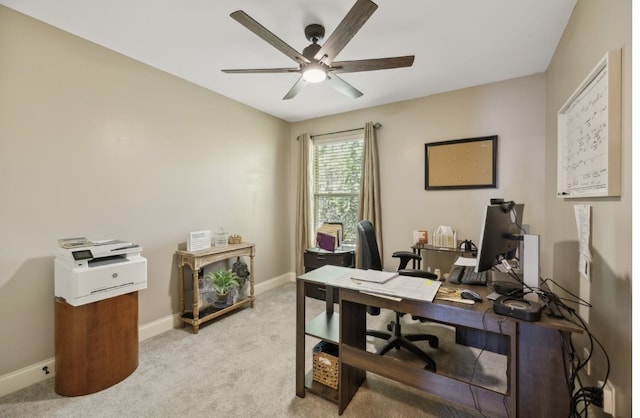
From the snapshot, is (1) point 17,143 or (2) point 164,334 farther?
(2) point 164,334

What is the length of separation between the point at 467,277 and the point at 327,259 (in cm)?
213

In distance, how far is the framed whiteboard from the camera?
122 cm

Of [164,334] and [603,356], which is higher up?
[603,356]

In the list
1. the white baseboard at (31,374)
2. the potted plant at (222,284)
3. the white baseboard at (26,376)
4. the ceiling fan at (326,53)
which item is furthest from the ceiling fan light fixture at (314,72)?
the white baseboard at (26,376)

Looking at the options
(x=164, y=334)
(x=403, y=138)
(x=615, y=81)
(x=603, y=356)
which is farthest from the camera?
(x=403, y=138)

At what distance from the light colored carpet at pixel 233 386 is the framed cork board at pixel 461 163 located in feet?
5.36

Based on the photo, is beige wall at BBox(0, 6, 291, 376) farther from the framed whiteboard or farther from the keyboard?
the framed whiteboard

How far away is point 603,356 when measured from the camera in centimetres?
136

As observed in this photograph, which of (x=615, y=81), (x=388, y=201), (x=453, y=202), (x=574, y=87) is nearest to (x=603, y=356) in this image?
(x=615, y=81)

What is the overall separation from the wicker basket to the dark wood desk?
50 millimetres

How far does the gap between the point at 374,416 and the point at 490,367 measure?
1101 mm

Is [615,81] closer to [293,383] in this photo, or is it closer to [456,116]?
[456,116]

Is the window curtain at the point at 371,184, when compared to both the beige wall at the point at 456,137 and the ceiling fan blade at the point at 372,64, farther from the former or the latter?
A: the ceiling fan blade at the point at 372,64

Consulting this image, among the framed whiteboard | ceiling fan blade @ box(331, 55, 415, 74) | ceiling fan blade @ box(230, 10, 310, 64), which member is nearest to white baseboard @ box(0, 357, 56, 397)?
ceiling fan blade @ box(230, 10, 310, 64)
